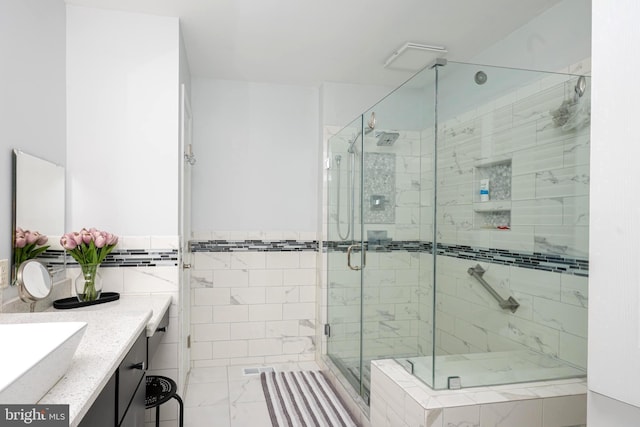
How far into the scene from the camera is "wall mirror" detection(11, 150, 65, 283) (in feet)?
6.08

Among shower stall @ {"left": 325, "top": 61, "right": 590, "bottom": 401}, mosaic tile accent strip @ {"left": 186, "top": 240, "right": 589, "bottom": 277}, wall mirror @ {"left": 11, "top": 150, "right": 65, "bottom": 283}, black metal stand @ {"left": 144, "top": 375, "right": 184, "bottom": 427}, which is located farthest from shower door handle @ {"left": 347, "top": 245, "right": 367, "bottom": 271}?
wall mirror @ {"left": 11, "top": 150, "right": 65, "bottom": 283}

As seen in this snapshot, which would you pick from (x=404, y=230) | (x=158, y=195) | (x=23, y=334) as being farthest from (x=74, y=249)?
(x=404, y=230)

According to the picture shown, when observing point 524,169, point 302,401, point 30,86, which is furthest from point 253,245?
point 524,169

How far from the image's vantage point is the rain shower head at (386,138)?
248cm

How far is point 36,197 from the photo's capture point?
2025 millimetres

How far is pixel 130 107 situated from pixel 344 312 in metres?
2.07

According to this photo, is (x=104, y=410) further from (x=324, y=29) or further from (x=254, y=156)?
(x=254, y=156)

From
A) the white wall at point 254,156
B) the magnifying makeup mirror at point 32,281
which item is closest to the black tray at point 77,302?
the magnifying makeup mirror at point 32,281

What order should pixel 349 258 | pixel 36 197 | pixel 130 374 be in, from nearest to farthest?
pixel 130 374
pixel 36 197
pixel 349 258

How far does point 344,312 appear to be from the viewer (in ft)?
10.6

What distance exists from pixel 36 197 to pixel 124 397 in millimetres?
1202

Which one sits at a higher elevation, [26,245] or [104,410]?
[26,245]

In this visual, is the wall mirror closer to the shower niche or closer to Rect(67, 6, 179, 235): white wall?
Rect(67, 6, 179, 235): white wall

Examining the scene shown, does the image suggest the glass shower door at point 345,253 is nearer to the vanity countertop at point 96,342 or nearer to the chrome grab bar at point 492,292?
the chrome grab bar at point 492,292
